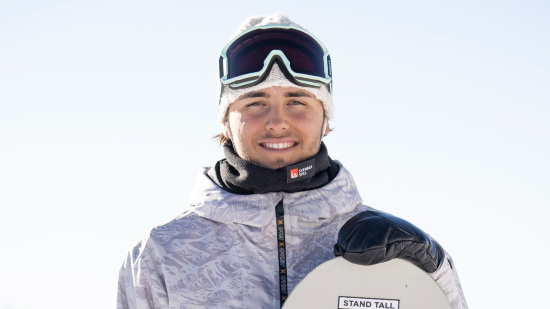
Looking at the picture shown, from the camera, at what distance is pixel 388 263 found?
2496 mm

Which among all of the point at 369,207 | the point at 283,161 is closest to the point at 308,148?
the point at 283,161

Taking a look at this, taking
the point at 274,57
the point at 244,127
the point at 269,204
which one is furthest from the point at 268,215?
the point at 274,57

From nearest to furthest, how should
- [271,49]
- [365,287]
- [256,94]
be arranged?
1. [365,287]
2. [256,94]
3. [271,49]

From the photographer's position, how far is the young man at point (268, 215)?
2611 millimetres

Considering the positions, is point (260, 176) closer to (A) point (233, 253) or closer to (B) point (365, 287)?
(A) point (233, 253)

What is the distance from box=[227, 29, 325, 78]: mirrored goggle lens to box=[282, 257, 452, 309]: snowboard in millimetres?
1129

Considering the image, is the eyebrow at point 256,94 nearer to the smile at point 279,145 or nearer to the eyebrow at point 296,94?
the eyebrow at point 296,94

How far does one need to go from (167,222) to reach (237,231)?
0.38 m

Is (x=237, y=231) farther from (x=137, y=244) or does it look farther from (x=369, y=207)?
(x=369, y=207)

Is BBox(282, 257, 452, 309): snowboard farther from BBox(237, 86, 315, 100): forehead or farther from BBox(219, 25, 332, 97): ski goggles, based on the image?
BBox(219, 25, 332, 97): ski goggles

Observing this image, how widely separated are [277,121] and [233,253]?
2.31ft

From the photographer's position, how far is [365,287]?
2508 mm

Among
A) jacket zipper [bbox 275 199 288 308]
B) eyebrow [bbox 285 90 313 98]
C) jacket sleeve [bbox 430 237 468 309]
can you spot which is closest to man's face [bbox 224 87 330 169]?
eyebrow [bbox 285 90 313 98]

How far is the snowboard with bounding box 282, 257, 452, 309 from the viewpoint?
8.12 feet
